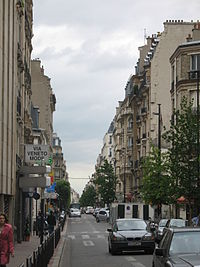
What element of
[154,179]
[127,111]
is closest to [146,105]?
[127,111]

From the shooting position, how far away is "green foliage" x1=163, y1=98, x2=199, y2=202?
43.8 m

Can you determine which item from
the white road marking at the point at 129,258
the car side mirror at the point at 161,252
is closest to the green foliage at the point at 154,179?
the white road marking at the point at 129,258

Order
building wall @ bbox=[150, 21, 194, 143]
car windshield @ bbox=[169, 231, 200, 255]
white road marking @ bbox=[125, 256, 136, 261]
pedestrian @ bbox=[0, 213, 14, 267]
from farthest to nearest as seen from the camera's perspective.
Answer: building wall @ bbox=[150, 21, 194, 143] → white road marking @ bbox=[125, 256, 136, 261] → pedestrian @ bbox=[0, 213, 14, 267] → car windshield @ bbox=[169, 231, 200, 255]

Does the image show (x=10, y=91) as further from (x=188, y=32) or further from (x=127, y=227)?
(x=188, y=32)

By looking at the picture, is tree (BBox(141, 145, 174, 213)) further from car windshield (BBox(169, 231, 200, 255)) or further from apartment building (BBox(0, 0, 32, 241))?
car windshield (BBox(169, 231, 200, 255))

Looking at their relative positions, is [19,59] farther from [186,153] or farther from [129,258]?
[129,258]

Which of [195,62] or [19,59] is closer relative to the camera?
[19,59]

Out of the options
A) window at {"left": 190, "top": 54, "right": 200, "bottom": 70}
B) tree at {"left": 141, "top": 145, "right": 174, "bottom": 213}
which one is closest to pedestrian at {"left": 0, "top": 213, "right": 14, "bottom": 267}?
tree at {"left": 141, "top": 145, "right": 174, "bottom": 213}

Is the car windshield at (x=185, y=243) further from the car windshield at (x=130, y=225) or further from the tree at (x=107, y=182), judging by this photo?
the tree at (x=107, y=182)

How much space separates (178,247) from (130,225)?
55.4ft

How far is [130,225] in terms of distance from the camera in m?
30.7

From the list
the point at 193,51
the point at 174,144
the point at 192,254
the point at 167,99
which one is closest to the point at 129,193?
the point at 167,99

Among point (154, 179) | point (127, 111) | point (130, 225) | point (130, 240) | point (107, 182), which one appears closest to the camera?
point (130, 240)

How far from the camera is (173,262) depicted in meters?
12.6
